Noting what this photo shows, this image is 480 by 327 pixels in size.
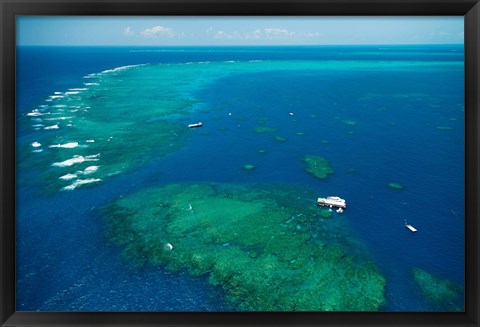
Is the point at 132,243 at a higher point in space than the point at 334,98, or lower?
lower

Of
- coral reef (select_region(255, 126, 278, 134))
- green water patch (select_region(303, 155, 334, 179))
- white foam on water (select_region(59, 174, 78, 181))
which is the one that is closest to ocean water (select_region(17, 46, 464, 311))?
white foam on water (select_region(59, 174, 78, 181))

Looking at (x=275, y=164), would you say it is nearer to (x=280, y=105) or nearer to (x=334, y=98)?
(x=280, y=105)

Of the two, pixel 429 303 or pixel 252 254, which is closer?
pixel 429 303

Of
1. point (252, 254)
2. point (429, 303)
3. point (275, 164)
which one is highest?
A: point (275, 164)

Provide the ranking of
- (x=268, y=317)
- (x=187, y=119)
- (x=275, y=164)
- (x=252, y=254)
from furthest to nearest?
(x=187, y=119) < (x=275, y=164) < (x=252, y=254) < (x=268, y=317)

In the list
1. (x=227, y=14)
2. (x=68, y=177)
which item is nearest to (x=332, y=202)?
(x=68, y=177)

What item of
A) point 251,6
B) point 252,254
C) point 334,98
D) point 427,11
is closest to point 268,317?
point 251,6

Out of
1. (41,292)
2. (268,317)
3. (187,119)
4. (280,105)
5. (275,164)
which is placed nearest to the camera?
(268,317)

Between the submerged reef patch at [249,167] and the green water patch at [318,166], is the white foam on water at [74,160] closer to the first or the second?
the submerged reef patch at [249,167]
